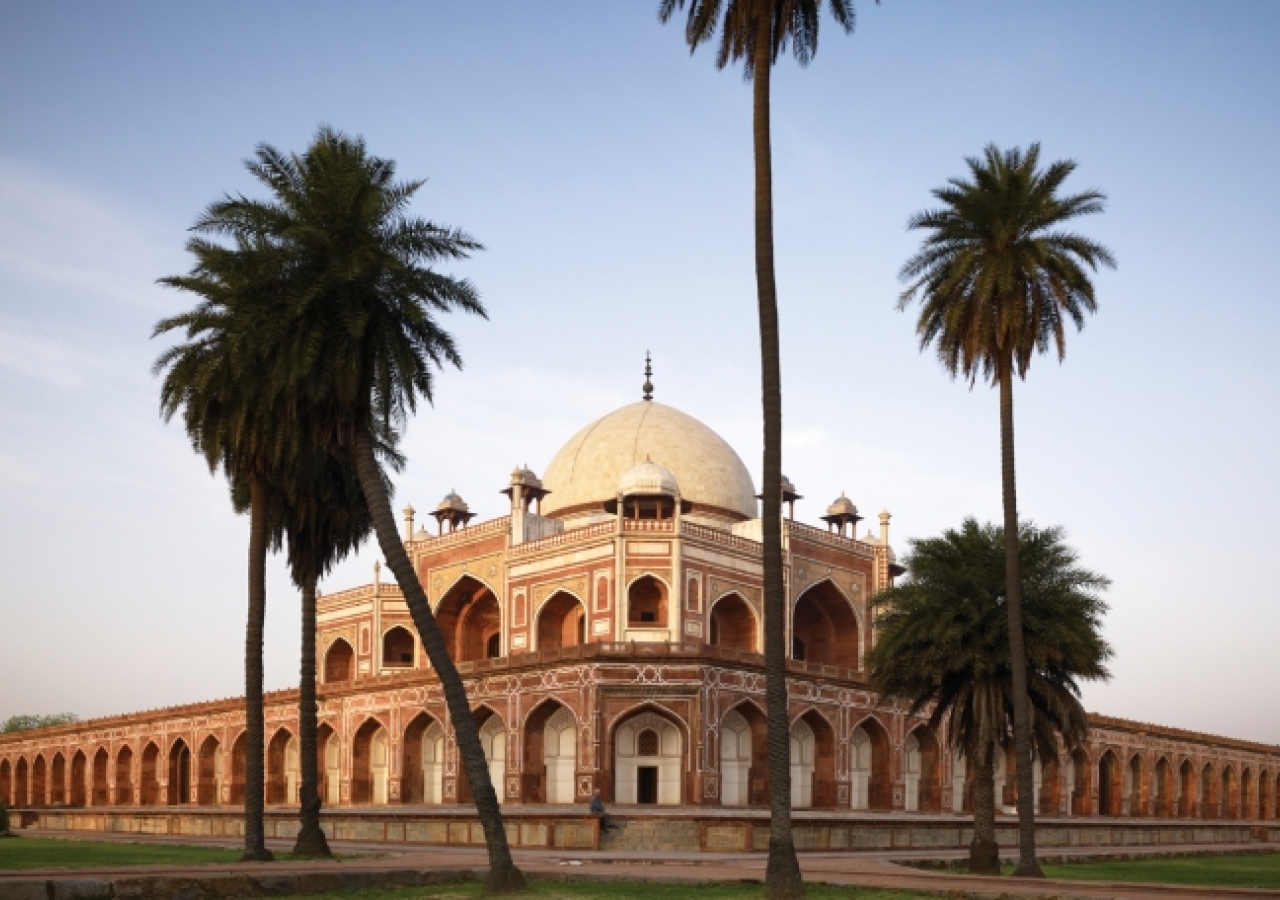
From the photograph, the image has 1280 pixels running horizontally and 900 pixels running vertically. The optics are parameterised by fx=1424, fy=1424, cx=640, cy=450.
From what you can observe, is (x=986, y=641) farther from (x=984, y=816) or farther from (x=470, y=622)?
(x=470, y=622)

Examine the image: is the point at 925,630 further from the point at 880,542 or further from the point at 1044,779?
the point at 1044,779

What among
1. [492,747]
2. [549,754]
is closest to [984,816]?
[549,754]

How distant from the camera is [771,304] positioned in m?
21.3

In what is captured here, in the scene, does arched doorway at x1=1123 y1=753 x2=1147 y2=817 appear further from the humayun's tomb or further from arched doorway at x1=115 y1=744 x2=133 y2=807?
arched doorway at x1=115 y1=744 x2=133 y2=807

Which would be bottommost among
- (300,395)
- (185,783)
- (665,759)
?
(185,783)

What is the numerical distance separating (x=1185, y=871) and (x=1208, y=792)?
54.7 meters

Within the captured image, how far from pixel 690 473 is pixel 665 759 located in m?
15.7

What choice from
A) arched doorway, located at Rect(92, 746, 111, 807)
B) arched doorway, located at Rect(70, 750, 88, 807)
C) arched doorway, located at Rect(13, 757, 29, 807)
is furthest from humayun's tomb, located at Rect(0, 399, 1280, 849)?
arched doorway, located at Rect(13, 757, 29, 807)

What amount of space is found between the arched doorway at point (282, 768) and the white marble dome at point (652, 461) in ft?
53.4

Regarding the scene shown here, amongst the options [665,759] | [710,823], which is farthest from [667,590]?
[710,823]

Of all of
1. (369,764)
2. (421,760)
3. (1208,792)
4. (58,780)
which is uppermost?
(421,760)

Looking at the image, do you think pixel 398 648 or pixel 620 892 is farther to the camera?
pixel 398 648

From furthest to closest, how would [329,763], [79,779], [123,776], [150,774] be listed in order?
[79,779] < [123,776] < [150,774] < [329,763]

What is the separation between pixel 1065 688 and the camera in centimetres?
3062
